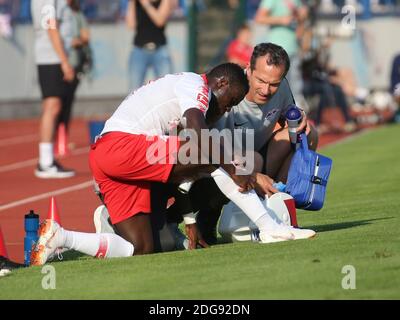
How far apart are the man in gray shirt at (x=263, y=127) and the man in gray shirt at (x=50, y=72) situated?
564 cm

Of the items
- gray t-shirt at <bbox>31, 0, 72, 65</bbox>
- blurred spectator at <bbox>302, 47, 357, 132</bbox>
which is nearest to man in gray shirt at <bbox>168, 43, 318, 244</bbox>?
gray t-shirt at <bbox>31, 0, 72, 65</bbox>

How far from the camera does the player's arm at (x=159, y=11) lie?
1878 centimetres

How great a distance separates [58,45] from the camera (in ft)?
49.3

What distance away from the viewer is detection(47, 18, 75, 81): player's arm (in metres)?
15.0

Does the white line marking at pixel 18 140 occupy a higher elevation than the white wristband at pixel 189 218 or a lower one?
lower

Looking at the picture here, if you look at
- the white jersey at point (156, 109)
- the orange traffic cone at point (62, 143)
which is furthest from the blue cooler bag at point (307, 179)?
the orange traffic cone at point (62, 143)

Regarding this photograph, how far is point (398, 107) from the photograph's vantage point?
24.6m

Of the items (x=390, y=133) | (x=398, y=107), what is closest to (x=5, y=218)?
(x=390, y=133)

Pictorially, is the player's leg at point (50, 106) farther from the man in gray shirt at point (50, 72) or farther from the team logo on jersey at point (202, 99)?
the team logo on jersey at point (202, 99)

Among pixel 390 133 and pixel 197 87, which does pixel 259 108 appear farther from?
pixel 390 133

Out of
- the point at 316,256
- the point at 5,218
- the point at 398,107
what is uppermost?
the point at 316,256

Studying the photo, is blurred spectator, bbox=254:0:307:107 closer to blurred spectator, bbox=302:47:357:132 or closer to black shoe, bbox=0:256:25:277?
blurred spectator, bbox=302:47:357:132

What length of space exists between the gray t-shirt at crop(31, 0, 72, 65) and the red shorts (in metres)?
6.55
